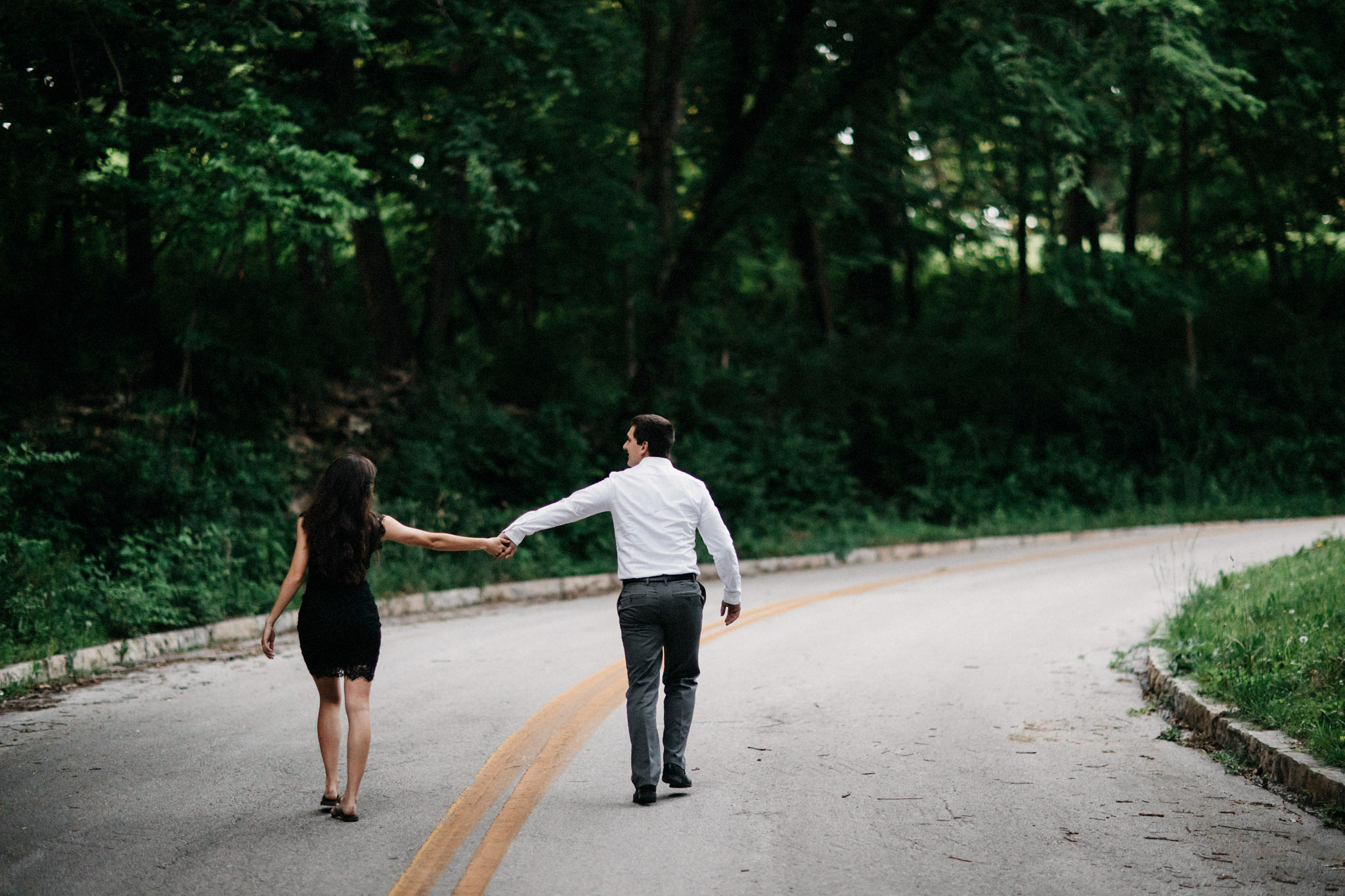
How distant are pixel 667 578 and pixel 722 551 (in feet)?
1.21

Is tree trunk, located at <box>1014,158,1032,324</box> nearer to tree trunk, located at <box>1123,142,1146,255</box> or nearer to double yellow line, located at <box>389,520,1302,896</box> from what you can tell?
tree trunk, located at <box>1123,142,1146,255</box>

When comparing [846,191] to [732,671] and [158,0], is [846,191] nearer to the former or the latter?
[158,0]

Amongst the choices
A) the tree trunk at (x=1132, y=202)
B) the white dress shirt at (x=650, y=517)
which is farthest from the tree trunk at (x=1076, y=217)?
the white dress shirt at (x=650, y=517)

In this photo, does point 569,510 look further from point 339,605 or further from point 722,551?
point 339,605

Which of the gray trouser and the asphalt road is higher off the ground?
the gray trouser

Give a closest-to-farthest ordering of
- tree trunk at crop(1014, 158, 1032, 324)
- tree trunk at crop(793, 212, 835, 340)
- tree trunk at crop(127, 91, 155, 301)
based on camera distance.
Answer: tree trunk at crop(127, 91, 155, 301), tree trunk at crop(1014, 158, 1032, 324), tree trunk at crop(793, 212, 835, 340)

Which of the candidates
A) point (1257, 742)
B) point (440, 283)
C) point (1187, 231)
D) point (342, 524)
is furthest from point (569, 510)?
point (1187, 231)

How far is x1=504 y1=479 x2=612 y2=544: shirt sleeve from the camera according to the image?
6.11 metres

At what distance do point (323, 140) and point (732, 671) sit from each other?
9666 millimetres

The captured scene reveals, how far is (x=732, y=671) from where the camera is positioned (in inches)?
369

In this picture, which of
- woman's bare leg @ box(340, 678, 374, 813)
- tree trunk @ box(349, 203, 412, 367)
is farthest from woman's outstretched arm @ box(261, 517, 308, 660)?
tree trunk @ box(349, 203, 412, 367)

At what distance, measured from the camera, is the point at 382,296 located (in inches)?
808

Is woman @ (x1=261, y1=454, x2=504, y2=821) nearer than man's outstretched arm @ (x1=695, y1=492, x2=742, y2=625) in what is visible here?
Yes

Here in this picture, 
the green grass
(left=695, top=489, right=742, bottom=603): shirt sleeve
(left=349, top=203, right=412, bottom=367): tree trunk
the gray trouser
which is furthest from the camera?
(left=349, top=203, right=412, bottom=367): tree trunk
